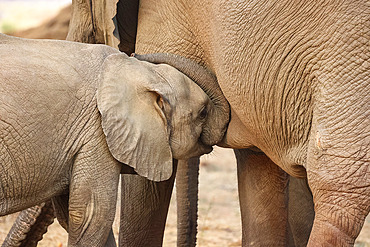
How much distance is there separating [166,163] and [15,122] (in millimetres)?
512

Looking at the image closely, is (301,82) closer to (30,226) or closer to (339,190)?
(339,190)

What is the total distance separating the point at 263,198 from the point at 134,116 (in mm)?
750

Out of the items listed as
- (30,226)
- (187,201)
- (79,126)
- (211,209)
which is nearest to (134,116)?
(79,126)

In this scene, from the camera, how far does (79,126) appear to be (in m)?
2.33

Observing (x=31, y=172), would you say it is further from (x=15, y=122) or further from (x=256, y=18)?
(x=256, y=18)

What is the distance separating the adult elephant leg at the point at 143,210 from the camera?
9.91 feet

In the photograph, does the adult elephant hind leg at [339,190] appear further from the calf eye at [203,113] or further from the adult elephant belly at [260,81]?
the calf eye at [203,113]

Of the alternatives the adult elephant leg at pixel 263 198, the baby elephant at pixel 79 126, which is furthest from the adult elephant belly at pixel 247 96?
the baby elephant at pixel 79 126

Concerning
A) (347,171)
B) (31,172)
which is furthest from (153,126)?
(347,171)

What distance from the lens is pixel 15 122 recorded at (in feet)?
7.25

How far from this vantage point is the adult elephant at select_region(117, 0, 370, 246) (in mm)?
2094

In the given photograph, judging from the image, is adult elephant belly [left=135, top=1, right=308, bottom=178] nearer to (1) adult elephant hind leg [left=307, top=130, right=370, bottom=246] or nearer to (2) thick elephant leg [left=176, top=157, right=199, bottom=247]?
(1) adult elephant hind leg [left=307, top=130, right=370, bottom=246]

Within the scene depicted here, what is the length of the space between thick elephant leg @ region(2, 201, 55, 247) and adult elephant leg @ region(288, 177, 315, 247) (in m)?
1.13

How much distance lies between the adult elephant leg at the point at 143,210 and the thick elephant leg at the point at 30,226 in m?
0.31
